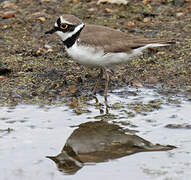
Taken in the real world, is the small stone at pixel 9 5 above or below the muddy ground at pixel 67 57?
above

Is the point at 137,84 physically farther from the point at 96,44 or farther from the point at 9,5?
the point at 9,5

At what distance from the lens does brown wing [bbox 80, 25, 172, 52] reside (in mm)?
6715

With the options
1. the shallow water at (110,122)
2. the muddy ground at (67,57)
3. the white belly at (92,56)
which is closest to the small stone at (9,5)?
the muddy ground at (67,57)

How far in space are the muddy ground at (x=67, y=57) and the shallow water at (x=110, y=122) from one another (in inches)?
19.5

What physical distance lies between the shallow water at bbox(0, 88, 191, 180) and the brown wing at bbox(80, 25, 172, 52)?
0.71m

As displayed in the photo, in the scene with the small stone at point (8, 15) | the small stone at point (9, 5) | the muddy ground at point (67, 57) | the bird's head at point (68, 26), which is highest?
the bird's head at point (68, 26)

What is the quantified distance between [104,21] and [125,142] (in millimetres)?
5200

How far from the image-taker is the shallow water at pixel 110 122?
4.52 metres

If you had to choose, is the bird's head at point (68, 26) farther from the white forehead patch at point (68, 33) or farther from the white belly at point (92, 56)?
the white belly at point (92, 56)

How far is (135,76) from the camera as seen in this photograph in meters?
7.68

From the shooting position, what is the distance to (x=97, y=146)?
5195 millimetres

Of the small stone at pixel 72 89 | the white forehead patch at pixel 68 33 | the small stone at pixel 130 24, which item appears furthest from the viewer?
the small stone at pixel 130 24

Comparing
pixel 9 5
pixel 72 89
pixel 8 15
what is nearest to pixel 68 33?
pixel 72 89

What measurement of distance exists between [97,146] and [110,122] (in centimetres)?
80
